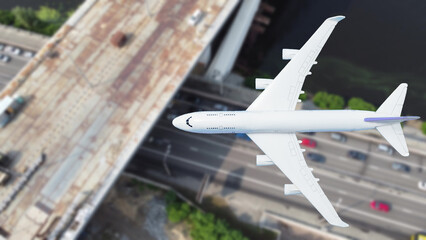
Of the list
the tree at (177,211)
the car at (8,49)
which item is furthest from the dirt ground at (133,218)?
the car at (8,49)

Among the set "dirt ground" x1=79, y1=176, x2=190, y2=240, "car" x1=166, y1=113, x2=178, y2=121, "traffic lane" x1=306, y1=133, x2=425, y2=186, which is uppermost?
"traffic lane" x1=306, y1=133, x2=425, y2=186

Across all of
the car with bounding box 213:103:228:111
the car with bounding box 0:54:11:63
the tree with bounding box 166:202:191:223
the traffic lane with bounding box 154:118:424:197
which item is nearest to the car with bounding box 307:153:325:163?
the traffic lane with bounding box 154:118:424:197

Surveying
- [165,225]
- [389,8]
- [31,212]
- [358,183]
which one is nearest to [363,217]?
[358,183]

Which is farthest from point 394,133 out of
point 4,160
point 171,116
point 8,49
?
point 8,49

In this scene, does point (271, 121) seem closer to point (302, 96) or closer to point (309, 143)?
point (309, 143)

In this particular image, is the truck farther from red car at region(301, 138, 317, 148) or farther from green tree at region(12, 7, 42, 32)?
red car at region(301, 138, 317, 148)

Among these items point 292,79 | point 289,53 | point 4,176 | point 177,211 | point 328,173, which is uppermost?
point 289,53
